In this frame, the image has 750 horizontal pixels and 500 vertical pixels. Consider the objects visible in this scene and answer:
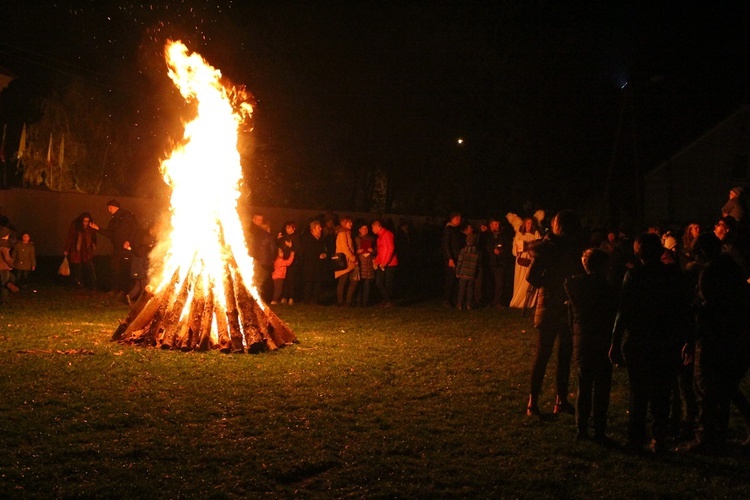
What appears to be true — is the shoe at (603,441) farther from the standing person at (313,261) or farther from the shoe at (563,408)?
the standing person at (313,261)

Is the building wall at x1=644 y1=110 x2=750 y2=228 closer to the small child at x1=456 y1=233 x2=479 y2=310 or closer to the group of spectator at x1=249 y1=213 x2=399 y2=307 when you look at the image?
the small child at x1=456 y1=233 x2=479 y2=310

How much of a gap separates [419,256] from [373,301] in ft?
17.3

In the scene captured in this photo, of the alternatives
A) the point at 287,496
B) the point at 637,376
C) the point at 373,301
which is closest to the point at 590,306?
the point at 637,376

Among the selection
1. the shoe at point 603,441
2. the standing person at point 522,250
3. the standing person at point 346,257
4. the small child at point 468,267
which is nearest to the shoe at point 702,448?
the shoe at point 603,441

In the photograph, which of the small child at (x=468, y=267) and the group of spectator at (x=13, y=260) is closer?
the group of spectator at (x=13, y=260)

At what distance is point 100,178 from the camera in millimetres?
33219

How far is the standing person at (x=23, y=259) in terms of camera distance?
52.4 feet

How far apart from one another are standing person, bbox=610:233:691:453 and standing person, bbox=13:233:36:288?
1370 centimetres

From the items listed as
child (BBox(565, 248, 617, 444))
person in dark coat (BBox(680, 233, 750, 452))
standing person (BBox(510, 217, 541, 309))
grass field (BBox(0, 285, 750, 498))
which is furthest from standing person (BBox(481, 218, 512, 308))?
person in dark coat (BBox(680, 233, 750, 452))

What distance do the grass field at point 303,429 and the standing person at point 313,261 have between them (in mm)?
5257

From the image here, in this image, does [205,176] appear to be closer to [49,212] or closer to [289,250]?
[289,250]

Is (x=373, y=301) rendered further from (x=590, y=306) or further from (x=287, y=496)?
(x=287, y=496)

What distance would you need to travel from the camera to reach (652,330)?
252 inches

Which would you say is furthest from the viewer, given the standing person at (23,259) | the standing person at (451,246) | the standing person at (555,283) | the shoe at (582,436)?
the standing person at (451,246)
